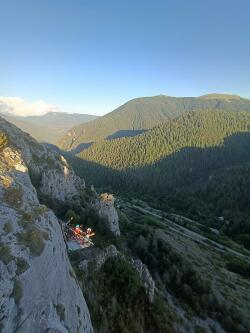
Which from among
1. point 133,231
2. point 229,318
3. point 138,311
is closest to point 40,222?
point 138,311

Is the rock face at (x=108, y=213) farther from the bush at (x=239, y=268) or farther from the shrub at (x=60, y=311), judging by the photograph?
the shrub at (x=60, y=311)

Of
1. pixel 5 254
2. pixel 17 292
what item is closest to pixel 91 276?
pixel 5 254

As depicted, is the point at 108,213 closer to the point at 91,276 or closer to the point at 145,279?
the point at 145,279

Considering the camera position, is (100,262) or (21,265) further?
(100,262)

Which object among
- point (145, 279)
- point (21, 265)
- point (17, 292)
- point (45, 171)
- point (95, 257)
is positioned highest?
point (21, 265)

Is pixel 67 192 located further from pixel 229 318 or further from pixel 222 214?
pixel 222 214

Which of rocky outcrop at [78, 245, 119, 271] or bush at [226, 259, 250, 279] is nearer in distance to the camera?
rocky outcrop at [78, 245, 119, 271]

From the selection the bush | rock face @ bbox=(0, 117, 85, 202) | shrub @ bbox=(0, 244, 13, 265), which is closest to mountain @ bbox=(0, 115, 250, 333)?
shrub @ bbox=(0, 244, 13, 265)

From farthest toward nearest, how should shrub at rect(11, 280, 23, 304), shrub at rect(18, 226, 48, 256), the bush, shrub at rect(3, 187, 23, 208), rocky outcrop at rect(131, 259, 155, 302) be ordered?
the bush, rocky outcrop at rect(131, 259, 155, 302), shrub at rect(3, 187, 23, 208), shrub at rect(18, 226, 48, 256), shrub at rect(11, 280, 23, 304)

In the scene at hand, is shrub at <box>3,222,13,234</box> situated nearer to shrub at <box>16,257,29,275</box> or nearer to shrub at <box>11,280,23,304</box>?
shrub at <box>16,257,29,275</box>

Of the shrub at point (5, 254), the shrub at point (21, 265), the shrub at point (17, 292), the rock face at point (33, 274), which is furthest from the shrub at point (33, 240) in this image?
the shrub at point (17, 292)

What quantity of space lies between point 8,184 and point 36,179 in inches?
2059

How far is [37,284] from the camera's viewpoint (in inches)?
839

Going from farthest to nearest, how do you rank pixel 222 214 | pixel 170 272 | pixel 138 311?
pixel 222 214 → pixel 170 272 → pixel 138 311
